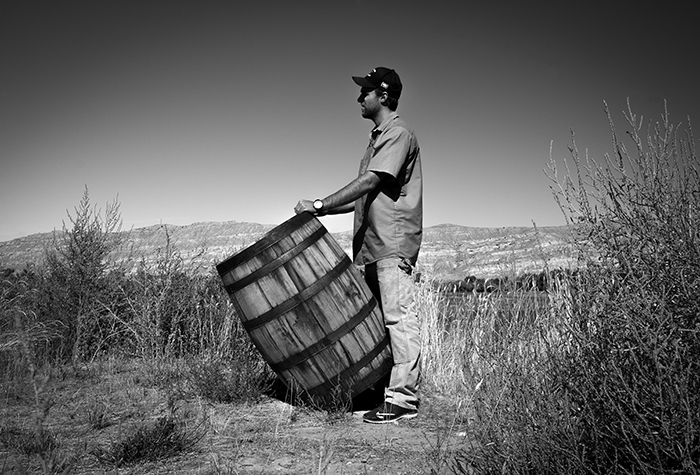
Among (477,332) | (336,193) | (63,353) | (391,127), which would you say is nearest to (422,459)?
(336,193)

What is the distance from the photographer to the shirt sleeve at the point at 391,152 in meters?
3.79

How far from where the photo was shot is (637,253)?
2.33m

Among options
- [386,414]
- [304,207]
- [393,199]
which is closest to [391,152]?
[393,199]

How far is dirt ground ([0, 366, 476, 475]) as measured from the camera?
2.84 meters

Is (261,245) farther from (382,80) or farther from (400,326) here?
(382,80)

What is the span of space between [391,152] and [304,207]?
0.78 meters

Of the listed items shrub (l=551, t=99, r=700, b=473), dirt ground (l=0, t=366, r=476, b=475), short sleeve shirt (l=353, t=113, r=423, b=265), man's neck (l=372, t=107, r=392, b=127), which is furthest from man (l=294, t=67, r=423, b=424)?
shrub (l=551, t=99, r=700, b=473)

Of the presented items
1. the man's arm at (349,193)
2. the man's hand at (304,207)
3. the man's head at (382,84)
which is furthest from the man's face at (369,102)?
the man's hand at (304,207)

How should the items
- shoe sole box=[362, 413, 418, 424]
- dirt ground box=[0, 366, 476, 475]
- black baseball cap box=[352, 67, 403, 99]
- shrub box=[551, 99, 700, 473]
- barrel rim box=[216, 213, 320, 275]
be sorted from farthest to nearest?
1. black baseball cap box=[352, 67, 403, 99]
2. shoe sole box=[362, 413, 418, 424]
3. barrel rim box=[216, 213, 320, 275]
4. dirt ground box=[0, 366, 476, 475]
5. shrub box=[551, 99, 700, 473]

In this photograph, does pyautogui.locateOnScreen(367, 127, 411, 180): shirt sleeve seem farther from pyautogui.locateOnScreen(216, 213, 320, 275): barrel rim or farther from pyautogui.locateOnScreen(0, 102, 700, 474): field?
pyautogui.locateOnScreen(0, 102, 700, 474): field

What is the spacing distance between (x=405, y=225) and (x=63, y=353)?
462 cm

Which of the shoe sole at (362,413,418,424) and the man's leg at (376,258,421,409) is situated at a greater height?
the man's leg at (376,258,421,409)

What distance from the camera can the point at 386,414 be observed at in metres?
3.74

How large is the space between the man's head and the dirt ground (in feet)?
8.25
